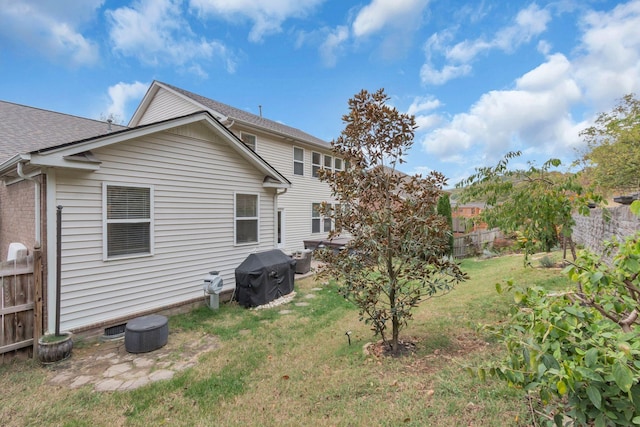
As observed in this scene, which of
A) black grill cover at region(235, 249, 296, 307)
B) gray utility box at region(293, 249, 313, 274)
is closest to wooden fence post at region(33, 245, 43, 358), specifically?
black grill cover at region(235, 249, 296, 307)

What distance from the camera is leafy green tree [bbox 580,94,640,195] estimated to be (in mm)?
12453

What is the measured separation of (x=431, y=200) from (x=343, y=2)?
979 centimetres

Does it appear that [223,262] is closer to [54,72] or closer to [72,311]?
[72,311]

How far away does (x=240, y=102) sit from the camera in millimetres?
18688

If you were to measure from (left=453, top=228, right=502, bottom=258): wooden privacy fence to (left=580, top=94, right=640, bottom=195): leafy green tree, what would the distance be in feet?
16.9

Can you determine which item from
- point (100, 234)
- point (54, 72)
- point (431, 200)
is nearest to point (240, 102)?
point (54, 72)

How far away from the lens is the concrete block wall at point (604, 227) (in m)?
4.83

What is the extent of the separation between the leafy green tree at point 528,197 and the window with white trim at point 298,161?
947 cm

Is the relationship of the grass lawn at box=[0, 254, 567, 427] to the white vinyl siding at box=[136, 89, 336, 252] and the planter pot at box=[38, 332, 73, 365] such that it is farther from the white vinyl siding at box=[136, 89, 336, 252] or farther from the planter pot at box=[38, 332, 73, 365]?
the white vinyl siding at box=[136, 89, 336, 252]

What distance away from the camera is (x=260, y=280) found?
681cm

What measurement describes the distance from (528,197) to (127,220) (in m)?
6.89

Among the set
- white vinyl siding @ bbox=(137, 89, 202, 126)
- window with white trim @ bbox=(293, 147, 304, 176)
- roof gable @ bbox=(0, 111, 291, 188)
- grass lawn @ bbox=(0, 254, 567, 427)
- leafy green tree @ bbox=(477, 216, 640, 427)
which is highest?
white vinyl siding @ bbox=(137, 89, 202, 126)

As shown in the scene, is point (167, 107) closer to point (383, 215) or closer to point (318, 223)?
point (318, 223)

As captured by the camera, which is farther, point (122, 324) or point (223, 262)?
point (223, 262)
